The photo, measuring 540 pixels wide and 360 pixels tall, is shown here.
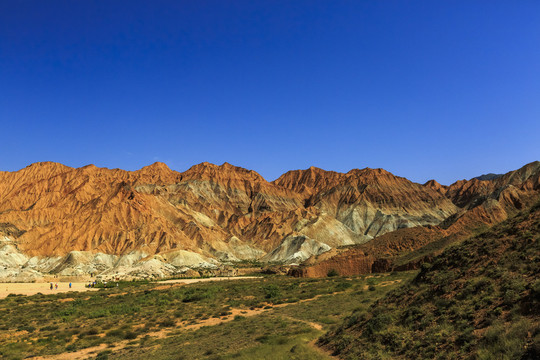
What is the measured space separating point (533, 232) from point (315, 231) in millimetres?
135037

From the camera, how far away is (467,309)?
12.7 m

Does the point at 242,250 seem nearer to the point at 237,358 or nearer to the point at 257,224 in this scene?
the point at 257,224

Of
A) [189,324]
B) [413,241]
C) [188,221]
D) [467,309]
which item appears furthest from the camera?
[188,221]

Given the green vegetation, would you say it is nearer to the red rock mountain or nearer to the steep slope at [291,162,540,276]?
the steep slope at [291,162,540,276]

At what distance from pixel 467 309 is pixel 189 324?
868 inches

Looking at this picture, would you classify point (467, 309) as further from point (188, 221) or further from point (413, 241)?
point (188, 221)

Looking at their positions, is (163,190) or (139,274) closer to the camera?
(139,274)

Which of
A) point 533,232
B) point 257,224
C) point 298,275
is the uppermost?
point 257,224

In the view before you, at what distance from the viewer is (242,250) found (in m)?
145

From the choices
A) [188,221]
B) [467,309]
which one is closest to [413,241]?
[467,309]

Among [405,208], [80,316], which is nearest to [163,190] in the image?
[405,208]

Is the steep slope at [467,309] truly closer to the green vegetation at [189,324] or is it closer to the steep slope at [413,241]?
the green vegetation at [189,324]

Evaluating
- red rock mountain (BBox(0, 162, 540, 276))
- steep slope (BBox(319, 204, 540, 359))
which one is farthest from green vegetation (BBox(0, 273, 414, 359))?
red rock mountain (BBox(0, 162, 540, 276))

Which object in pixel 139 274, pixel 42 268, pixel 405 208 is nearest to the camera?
pixel 139 274
